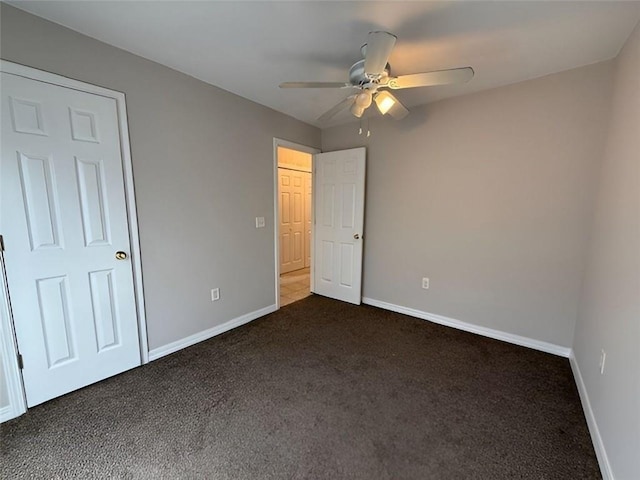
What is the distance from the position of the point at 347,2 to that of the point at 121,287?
93.0 inches

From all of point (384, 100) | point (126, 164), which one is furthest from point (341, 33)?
point (126, 164)

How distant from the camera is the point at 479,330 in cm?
273

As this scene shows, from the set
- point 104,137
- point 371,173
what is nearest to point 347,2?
point 104,137

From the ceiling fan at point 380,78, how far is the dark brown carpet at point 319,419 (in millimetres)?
1997

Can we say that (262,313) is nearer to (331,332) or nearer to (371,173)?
(331,332)

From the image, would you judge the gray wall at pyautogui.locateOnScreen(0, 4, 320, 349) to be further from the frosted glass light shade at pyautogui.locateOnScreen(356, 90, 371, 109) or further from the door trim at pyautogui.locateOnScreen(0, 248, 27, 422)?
the frosted glass light shade at pyautogui.locateOnScreen(356, 90, 371, 109)

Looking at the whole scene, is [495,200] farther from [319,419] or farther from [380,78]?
[319,419]

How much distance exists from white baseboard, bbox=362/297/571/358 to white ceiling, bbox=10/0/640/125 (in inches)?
89.8

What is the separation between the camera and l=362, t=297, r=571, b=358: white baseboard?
7.81 ft

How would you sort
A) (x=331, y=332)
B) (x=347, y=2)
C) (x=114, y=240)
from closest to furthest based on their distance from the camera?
(x=347, y=2)
(x=114, y=240)
(x=331, y=332)

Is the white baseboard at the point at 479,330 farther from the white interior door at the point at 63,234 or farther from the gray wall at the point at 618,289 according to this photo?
the white interior door at the point at 63,234

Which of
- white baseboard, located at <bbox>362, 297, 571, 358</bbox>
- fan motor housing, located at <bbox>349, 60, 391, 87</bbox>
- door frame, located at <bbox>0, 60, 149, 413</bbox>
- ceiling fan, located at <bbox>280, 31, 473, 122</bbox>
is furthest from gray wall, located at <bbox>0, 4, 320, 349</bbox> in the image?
white baseboard, located at <bbox>362, 297, 571, 358</bbox>

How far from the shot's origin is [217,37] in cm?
176

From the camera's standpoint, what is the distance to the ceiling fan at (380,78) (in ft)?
4.54
